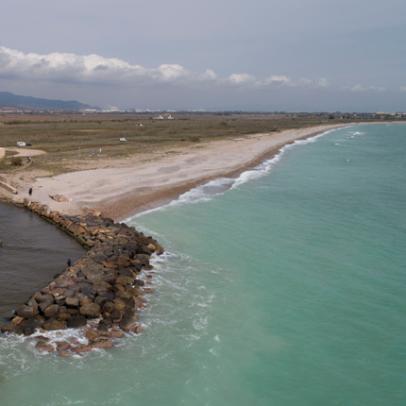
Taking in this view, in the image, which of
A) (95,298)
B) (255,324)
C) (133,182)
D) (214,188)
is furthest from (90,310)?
(214,188)

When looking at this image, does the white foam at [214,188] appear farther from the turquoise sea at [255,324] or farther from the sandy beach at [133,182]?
the turquoise sea at [255,324]

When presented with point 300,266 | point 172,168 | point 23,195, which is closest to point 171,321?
point 300,266

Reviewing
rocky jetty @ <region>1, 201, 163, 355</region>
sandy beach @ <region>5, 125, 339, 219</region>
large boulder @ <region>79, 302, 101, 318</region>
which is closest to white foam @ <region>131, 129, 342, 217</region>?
sandy beach @ <region>5, 125, 339, 219</region>

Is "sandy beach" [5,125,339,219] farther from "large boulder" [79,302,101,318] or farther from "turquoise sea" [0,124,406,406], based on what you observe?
"large boulder" [79,302,101,318]

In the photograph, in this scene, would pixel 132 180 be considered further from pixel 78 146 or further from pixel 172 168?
pixel 78 146

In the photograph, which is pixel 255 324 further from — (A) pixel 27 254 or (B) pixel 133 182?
(B) pixel 133 182

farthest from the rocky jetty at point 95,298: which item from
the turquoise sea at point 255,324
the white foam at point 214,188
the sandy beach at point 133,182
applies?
the sandy beach at point 133,182
